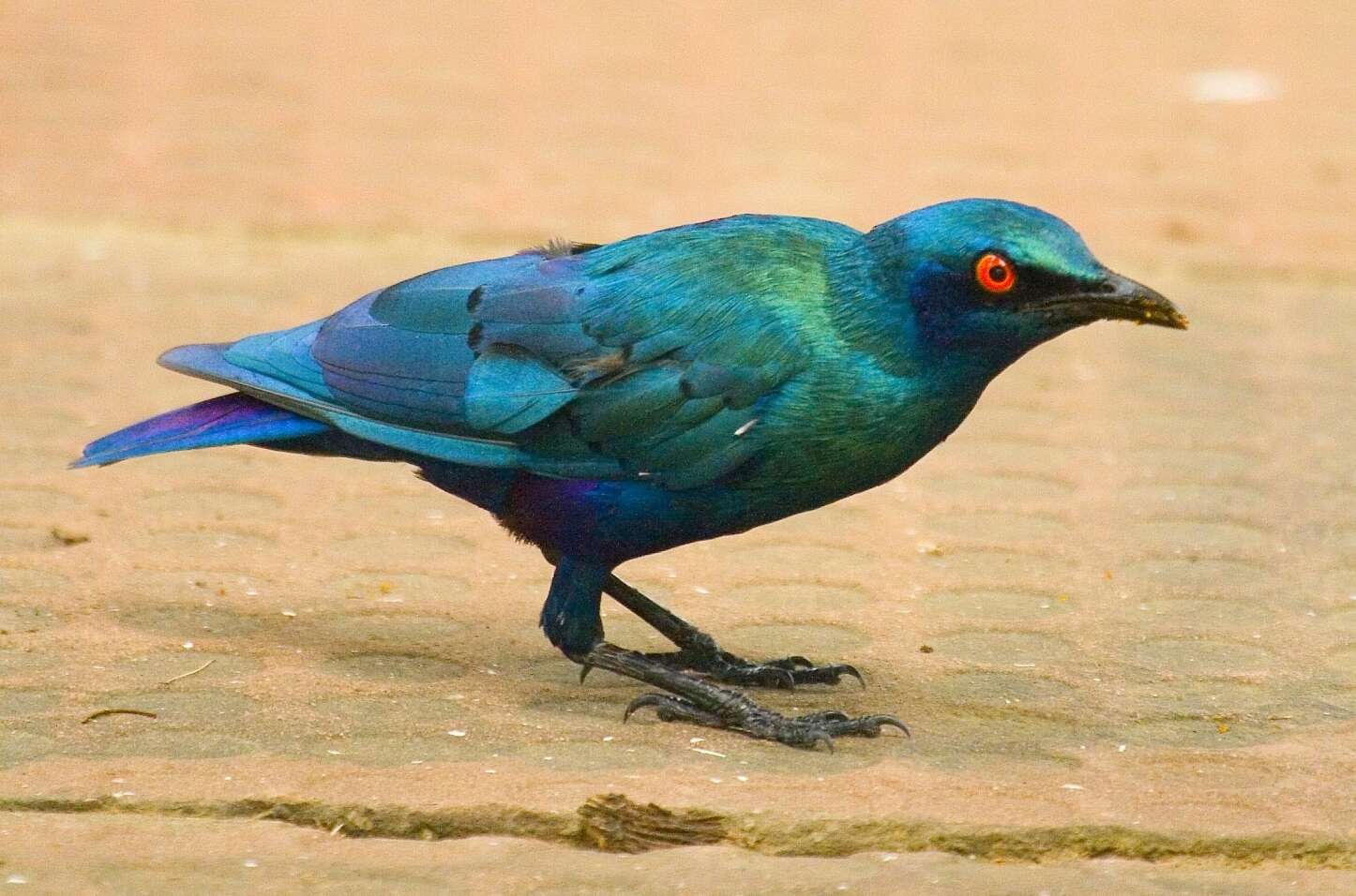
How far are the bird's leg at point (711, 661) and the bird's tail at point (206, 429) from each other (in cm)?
73

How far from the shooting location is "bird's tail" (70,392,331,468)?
13.6ft

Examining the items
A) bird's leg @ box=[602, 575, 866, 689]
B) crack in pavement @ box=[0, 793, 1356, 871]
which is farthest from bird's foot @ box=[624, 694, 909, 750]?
crack in pavement @ box=[0, 793, 1356, 871]

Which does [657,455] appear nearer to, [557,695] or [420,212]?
[557,695]

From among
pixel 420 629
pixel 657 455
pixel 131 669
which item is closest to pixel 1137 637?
pixel 657 455

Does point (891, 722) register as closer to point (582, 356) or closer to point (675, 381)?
point (675, 381)

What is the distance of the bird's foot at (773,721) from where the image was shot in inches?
154

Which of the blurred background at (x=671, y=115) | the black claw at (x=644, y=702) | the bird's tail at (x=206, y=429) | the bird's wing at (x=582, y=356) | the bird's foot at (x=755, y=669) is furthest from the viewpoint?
the blurred background at (x=671, y=115)

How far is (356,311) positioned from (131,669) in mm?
866

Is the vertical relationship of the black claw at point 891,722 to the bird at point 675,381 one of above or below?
below

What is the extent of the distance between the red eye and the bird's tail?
1375 mm

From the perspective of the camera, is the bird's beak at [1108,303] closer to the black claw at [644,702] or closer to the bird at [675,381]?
the bird at [675,381]

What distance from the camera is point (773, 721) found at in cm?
395

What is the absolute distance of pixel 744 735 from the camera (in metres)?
3.99

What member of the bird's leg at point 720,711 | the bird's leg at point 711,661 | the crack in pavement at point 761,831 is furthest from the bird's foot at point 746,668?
the crack in pavement at point 761,831
